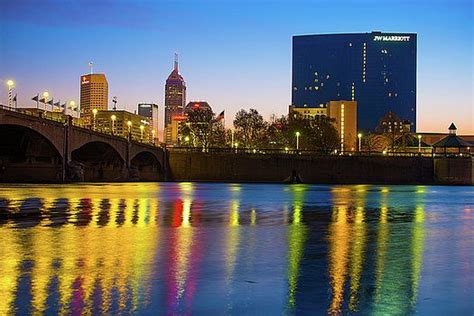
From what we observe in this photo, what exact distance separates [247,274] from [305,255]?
3.92m

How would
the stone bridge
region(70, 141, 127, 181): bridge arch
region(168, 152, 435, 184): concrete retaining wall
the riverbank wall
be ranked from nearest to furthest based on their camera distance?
1. the stone bridge
2. region(70, 141, 127, 181): bridge arch
3. region(168, 152, 435, 184): concrete retaining wall
4. the riverbank wall

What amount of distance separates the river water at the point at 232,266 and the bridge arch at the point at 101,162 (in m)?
77.7

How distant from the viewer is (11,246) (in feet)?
66.2

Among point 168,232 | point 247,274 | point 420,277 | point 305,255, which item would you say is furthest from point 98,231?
point 420,277

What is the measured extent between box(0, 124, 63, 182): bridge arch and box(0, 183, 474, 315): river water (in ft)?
190

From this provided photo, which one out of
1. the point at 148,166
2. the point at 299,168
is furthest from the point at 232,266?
the point at 148,166

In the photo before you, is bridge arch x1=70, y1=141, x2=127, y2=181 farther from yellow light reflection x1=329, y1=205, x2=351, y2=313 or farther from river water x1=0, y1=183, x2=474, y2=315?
yellow light reflection x1=329, y1=205, x2=351, y2=313

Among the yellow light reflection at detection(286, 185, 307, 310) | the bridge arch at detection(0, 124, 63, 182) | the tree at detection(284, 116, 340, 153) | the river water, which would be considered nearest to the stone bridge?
the bridge arch at detection(0, 124, 63, 182)

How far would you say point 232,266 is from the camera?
667 inches

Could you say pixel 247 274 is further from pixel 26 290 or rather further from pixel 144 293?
pixel 26 290

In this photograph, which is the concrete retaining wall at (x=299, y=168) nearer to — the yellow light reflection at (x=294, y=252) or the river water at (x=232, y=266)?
the yellow light reflection at (x=294, y=252)

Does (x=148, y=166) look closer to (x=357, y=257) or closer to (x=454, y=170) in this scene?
(x=454, y=170)

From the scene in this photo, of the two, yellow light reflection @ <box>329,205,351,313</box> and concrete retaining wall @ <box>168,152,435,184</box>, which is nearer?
yellow light reflection @ <box>329,205,351,313</box>

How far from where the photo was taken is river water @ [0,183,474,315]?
12414 millimetres
